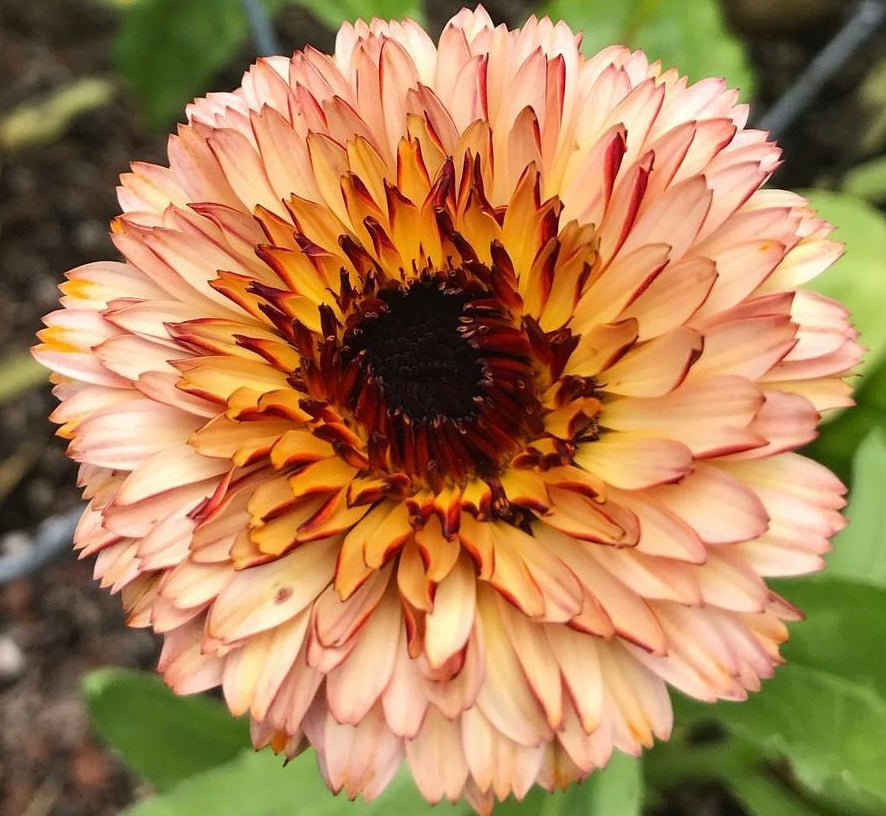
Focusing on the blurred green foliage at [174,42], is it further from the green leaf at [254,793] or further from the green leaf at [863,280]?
the green leaf at [254,793]

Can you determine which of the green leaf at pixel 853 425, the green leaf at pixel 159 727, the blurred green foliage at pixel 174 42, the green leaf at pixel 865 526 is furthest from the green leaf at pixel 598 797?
the blurred green foliage at pixel 174 42


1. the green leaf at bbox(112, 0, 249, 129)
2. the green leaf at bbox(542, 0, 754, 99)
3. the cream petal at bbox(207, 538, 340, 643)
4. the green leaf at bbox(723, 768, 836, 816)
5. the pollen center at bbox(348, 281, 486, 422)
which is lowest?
the green leaf at bbox(723, 768, 836, 816)

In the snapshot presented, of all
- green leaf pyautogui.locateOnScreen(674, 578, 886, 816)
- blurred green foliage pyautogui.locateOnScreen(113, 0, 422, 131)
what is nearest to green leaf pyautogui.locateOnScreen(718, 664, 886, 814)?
green leaf pyautogui.locateOnScreen(674, 578, 886, 816)

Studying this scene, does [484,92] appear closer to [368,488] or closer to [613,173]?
[613,173]

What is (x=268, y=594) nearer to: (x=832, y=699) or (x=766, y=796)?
(x=832, y=699)

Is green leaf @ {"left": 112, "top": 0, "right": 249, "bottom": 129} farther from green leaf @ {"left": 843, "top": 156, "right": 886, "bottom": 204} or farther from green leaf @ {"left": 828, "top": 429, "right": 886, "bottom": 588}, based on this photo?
green leaf @ {"left": 828, "top": 429, "right": 886, "bottom": 588}

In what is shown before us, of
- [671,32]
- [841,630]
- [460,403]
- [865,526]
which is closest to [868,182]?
[671,32]
